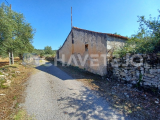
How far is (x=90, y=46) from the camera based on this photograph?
7.41 metres

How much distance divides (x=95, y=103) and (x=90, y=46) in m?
5.42

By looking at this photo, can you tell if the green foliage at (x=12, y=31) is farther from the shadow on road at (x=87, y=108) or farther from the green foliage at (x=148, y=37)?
the green foliage at (x=148, y=37)

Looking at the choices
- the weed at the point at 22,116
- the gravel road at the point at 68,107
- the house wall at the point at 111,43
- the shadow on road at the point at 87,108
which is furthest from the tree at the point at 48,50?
the weed at the point at 22,116

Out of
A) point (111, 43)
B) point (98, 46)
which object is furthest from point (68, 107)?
point (111, 43)

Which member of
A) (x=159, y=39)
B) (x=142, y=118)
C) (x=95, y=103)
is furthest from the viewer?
(x=159, y=39)

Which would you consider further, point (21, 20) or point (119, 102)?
point (21, 20)

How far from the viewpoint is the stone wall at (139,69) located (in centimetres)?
346

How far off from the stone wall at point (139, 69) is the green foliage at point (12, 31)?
9.41m

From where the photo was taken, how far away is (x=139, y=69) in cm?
401

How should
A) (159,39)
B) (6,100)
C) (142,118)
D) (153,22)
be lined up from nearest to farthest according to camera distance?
(142,118), (6,100), (159,39), (153,22)

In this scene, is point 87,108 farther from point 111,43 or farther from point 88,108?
point 111,43

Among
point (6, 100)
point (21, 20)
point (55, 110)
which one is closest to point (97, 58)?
point (55, 110)

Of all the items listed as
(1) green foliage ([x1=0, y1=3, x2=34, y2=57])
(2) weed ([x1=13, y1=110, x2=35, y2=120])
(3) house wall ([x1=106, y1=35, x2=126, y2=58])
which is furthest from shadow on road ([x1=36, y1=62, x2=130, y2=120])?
(1) green foliage ([x1=0, y1=3, x2=34, y2=57])

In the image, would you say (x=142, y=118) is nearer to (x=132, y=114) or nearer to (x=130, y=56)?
(x=132, y=114)
